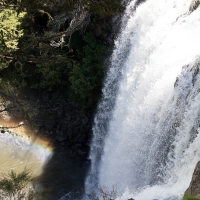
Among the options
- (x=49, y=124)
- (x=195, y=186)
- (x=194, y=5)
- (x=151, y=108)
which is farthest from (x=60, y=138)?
(x=195, y=186)

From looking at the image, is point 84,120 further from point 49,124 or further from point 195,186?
point 195,186

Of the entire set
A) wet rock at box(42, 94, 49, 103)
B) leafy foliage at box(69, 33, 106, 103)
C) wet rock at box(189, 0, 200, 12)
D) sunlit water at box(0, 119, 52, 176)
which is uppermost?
wet rock at box(189, 0, 200, 12)

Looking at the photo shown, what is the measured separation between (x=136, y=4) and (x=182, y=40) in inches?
119

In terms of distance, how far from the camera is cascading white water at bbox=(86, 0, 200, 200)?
8398mm

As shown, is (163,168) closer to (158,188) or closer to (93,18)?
(158,188)

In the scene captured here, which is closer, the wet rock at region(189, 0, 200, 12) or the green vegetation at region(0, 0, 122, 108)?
the wet rock at region(189, 0, 200, 12)

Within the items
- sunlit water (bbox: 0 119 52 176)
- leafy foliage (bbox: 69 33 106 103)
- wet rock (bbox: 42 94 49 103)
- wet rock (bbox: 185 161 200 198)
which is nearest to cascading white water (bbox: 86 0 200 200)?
leafy foliage (bbox: 69 33 106 103)

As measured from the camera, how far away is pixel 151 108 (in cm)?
1016

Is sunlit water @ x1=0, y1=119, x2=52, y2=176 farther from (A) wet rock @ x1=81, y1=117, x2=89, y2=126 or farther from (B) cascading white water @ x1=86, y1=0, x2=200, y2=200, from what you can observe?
(B) cascading white water @ x1=86, y1=0, x2=200, y2=200

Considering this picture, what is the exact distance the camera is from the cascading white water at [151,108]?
27.6 ft

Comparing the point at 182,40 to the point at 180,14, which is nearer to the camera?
the point at 182,40

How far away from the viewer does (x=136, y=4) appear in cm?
1190

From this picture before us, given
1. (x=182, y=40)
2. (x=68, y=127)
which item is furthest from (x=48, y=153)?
(x=182, y=40)

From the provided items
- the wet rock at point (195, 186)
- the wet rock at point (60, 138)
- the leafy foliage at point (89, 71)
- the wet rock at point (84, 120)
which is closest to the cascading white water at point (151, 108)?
the leafy foliage at point (89, 71)
